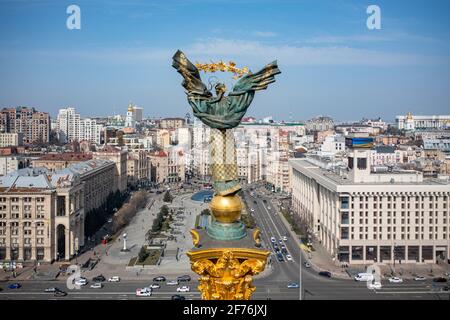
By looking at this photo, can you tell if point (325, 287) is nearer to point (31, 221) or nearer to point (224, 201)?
point (31, 221)

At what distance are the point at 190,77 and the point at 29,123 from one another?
33.2 meters

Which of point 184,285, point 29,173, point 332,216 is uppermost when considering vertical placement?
point 29,173

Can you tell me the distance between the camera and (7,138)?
28.8m

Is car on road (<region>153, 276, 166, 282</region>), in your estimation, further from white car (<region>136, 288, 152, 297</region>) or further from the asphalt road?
the asphalt road

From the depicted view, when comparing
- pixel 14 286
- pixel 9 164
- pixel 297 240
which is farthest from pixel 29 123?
pixel 14 286

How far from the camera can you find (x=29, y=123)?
109 feet

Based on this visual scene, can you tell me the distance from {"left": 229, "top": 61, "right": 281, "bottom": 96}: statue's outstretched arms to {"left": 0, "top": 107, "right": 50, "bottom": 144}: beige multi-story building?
32115mm

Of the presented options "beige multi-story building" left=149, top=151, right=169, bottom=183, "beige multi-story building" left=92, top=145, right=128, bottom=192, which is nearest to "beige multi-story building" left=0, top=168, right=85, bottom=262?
"beige multi-story building" left=92, top=145, right=128, bottom=192

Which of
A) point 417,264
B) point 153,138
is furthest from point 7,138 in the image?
point 417,264

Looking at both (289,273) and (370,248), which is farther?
(370,248)

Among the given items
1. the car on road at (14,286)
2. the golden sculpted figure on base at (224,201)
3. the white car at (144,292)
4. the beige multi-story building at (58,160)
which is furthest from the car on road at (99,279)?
the beige multi-story building at (58,160)

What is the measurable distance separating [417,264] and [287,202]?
9014mm

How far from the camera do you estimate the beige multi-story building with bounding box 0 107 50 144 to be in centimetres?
3259
